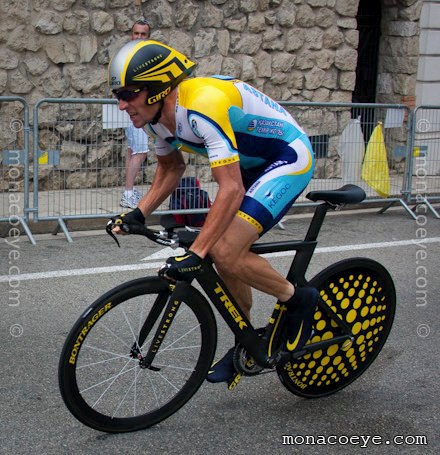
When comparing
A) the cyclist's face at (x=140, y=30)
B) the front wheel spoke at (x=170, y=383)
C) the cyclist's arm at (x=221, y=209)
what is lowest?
the front wheel spoke at (x=170, y=383)

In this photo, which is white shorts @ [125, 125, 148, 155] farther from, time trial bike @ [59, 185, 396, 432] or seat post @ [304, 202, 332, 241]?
seat post @ [304, 202, 332, 241]

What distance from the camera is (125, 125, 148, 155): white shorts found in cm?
904

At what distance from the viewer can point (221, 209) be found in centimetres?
372

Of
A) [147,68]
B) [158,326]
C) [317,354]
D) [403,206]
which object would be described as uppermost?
[147,68]

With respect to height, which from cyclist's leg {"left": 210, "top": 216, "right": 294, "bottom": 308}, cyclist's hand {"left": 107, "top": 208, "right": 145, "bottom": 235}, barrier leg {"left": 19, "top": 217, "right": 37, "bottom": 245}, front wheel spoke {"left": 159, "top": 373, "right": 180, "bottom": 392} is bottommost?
barrier leg {"left": 19, "top": 217, "right": 37, "bottom": 245}

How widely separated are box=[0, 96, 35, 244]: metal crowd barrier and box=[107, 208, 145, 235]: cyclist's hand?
164 inches

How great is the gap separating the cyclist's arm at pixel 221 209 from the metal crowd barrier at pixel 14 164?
4.65m

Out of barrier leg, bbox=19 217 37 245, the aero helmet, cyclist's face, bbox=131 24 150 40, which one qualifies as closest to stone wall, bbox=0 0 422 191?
barrier leg, bbox=19 217 37 245

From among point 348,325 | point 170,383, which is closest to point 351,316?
point 348,325

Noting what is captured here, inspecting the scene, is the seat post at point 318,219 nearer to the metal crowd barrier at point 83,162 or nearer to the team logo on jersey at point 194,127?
the team logo on jersey at point 194,127

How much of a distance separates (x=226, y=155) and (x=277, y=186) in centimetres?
40

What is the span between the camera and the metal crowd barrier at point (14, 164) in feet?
27.4

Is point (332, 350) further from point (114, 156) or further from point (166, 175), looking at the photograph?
point (114, 156)

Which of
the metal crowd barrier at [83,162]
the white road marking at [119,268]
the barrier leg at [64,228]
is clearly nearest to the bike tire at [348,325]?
the white road marking at [119,268]
